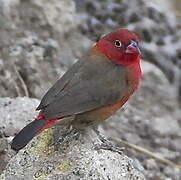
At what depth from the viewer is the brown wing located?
14.5ft

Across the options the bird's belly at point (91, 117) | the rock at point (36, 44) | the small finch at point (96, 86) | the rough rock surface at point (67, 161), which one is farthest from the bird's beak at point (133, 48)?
the rock at point (36, 44)

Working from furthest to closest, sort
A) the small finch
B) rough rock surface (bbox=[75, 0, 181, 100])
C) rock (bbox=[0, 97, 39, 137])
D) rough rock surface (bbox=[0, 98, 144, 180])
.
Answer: rough rock surface (bbox=[75, 0, 181, 100]) → rock (bbox=[0, 97, 39, 137]) → the small finch → rough rock surface (bbox=[0, 98, 144, 180])

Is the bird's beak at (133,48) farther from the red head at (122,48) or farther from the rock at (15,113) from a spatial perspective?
the rock at (15,113)

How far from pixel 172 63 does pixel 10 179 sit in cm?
401

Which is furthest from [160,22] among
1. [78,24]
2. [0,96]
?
[0,96]

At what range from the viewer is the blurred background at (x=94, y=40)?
610cm

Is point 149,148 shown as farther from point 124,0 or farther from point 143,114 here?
point 124,0

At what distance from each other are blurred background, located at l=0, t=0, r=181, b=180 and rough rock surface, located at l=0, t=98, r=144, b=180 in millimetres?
707

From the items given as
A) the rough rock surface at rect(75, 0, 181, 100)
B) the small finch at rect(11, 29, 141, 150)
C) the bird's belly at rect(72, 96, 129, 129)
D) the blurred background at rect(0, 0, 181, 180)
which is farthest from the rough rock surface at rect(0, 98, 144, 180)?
the rough rock surface at rect(75, 0, 181, 100)

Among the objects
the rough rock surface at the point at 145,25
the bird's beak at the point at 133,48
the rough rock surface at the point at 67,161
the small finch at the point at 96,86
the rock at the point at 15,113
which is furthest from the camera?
the rough rock surface at the point at 145,25

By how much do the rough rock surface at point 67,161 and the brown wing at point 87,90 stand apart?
22 centimetres

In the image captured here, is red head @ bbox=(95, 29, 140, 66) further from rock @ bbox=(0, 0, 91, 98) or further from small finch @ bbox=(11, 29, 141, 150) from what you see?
rock @ bbox=(0, 0, 91, 98)

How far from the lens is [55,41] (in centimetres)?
673

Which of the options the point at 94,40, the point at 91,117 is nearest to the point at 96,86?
the point at 91,117
